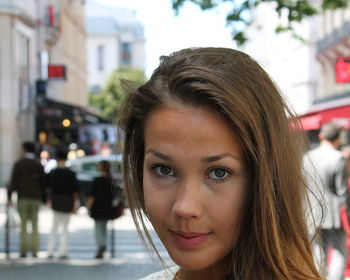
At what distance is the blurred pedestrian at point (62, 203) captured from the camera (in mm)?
10617

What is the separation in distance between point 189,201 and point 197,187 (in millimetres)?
32

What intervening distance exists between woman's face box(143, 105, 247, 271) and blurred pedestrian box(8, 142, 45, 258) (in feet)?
31.5

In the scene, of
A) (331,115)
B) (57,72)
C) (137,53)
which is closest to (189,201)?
(331,115)

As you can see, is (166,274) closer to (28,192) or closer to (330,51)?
(28,192)

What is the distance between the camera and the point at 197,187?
1.38 meters

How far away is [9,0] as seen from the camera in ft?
102

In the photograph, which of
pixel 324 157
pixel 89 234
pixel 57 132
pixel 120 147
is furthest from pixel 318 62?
pixel 120 147

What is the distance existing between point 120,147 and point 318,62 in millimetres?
47897

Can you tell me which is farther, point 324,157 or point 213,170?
point 324,157

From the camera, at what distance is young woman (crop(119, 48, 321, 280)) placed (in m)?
1.38

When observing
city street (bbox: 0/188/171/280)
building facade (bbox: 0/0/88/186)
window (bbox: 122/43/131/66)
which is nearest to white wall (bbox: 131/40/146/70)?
window (bbox: 122/43/131/66)

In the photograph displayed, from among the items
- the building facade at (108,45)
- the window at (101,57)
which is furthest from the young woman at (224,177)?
the window at (101,57)

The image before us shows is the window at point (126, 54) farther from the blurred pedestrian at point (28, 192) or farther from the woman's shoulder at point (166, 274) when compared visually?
the woman's shoulder at point (166, 274)

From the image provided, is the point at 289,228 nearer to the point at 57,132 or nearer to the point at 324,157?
the point at 324,157
